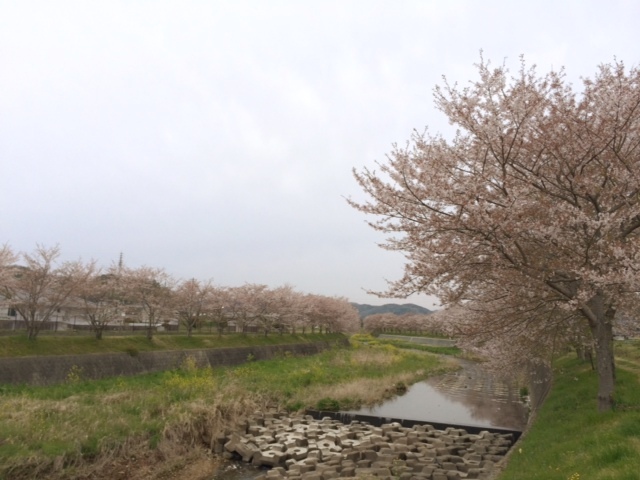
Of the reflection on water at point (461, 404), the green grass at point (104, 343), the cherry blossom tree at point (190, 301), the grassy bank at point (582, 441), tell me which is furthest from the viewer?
the cherry blossom tree at point (190, 301)

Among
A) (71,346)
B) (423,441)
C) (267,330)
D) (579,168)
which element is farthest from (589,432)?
(267,330)

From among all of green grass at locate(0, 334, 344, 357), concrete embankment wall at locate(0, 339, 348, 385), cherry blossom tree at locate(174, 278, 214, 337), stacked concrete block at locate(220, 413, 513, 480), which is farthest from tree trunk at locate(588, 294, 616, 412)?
cherry blossom tree at locate(174, 278, 214, 337)

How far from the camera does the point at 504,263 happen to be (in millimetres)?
7742

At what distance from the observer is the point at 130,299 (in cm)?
3344

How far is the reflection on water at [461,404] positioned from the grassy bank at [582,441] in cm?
490

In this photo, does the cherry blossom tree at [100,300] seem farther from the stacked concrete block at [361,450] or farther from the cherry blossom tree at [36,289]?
the stacked concrete block at [361,450]

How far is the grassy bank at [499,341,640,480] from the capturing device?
604 cm

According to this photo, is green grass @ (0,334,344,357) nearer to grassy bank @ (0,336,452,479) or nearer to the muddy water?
grassy bank @ (0,336,452,479)

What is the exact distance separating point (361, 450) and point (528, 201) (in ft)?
27.3

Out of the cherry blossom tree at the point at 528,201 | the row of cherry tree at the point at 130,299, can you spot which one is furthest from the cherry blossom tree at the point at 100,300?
the cherry blossom tree at the point at 528,201

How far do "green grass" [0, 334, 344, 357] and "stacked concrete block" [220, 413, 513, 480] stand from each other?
12296mm

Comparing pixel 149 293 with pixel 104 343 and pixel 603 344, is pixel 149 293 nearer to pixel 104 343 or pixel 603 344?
pixel 104 343

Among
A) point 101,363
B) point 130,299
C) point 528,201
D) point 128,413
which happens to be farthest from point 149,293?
point 528,201

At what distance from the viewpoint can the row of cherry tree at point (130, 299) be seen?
23.4 meters
